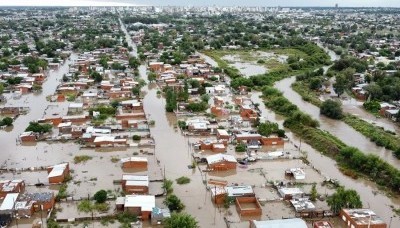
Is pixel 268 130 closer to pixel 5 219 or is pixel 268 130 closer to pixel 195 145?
pixel 195 145

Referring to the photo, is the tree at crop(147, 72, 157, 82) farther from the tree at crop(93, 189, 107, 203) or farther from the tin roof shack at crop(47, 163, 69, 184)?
the tree at crop(93, 189, 107, 203)

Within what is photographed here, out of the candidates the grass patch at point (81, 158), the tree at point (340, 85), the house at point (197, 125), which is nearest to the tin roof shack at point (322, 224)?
the house at point (197, 125)

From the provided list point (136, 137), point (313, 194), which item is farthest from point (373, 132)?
point (136, 137)

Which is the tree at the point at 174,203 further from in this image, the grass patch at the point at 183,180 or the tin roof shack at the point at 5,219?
the tin roof shack at the point at 5,219

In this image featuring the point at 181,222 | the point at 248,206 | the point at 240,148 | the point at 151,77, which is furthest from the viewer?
the point at 151,77

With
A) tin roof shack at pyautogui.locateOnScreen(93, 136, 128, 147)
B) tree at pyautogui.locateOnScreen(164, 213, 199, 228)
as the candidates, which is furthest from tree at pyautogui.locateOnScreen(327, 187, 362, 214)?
tin roof shack at pyautogui.locateOnScreen(93, 136, 128, 147)

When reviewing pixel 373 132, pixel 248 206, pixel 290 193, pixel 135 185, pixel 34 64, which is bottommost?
pixel 373 132
